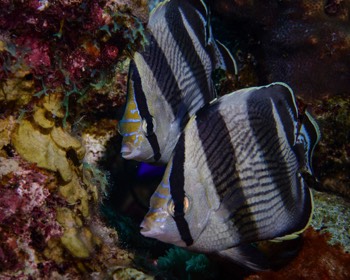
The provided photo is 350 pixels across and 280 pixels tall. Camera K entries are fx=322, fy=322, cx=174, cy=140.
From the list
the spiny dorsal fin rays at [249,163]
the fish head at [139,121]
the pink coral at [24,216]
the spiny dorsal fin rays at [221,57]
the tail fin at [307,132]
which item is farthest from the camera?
the spiny dorsal fin rays at [221,57]

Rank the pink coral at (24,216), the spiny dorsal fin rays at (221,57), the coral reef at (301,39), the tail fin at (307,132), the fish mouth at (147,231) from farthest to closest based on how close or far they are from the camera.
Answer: the coral reef at (301,39) < the spiny dorsal fin rays at (221,57) < the tail fin at (307,132) < the pink coral at (24,216) < the fish mouth at (147,231)

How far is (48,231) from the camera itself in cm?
223

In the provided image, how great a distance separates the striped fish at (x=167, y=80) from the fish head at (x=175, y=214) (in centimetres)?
82

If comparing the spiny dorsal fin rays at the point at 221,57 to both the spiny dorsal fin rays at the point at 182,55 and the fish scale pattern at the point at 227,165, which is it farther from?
the fish scale pattern at the point at 227,165

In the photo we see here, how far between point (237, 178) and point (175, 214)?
1.53 ft

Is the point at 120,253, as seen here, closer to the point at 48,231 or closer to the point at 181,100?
the point at 48,231

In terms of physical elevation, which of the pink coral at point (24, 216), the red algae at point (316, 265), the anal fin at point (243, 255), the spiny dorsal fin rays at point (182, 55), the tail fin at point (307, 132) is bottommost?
the red algae at point (316, 265)

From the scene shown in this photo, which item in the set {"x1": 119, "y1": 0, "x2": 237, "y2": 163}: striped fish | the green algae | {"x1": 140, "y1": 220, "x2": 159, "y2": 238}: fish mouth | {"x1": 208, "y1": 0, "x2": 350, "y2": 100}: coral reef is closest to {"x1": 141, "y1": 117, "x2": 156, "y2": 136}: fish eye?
{"x1": 119, "y1": 0, "x2": 237, "y2": 163}: striped fish

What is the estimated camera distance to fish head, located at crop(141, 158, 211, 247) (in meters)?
1.84

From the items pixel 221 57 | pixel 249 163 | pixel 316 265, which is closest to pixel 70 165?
pixel 249 163

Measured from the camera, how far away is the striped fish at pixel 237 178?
6.13 ft

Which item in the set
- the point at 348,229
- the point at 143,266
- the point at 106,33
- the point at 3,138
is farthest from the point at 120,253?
the point at 348,229

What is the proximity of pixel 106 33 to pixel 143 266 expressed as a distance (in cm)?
198

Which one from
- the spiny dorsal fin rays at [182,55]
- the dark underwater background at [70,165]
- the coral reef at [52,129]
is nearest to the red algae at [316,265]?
the dark underwater background at [70,165]
